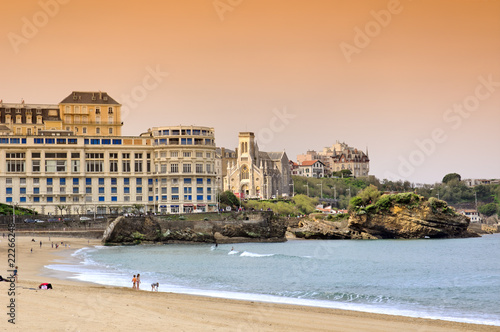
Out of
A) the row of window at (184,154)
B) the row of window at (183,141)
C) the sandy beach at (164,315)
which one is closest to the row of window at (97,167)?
the row of window at (184,154)

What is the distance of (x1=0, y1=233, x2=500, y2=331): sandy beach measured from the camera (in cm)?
3312

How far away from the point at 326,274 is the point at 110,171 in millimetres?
63878

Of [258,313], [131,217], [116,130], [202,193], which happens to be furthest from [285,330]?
[116,130]

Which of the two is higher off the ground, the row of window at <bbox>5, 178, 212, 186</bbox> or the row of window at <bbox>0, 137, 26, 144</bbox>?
the row of window at <bbox>0, 137, 26, 144</bbox>

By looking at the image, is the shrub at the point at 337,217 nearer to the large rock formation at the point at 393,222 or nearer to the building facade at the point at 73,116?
the large rock formation at the point at 393,222

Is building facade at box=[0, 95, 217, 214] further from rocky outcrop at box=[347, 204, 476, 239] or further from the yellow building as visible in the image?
rocky outcrop at box=[347, 204, 476, 239]

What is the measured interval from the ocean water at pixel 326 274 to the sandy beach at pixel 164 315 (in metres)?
3.30

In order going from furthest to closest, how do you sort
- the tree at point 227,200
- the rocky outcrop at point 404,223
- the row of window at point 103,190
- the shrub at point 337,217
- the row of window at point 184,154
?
the tree at point 227,200
the shrub at point 337,217
the rocky outcrop at point 404,223
the row of window at point 184,154
the row of window at point 103,190

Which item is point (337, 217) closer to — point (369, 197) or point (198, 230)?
point (369, 197)

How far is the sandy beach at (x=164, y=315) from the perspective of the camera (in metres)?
33.1

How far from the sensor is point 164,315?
37.3 m

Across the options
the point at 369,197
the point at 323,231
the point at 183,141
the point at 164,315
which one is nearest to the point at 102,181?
the point at 183,141

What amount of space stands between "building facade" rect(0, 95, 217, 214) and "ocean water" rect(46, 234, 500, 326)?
67.2 feet

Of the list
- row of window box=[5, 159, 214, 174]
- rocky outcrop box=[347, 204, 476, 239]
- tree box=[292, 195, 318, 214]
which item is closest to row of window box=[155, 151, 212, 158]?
row of window box=[5, 159, 214, 174]
